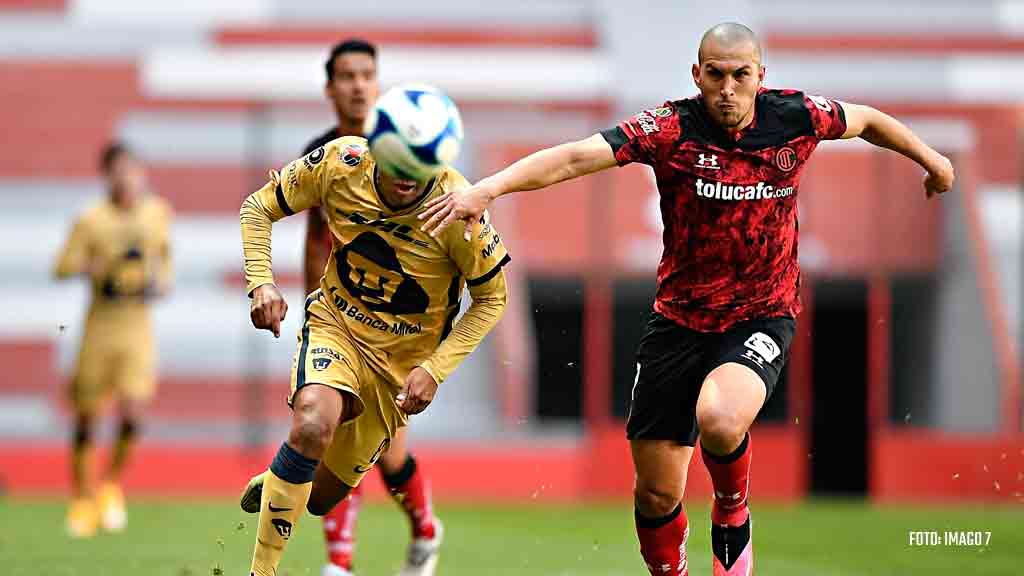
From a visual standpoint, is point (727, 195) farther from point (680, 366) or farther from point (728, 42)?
point (680, 366)

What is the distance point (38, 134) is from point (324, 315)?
13498 millimetres

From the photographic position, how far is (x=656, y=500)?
22.0 feet

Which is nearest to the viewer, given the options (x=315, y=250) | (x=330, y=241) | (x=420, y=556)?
(x=330, y=241)

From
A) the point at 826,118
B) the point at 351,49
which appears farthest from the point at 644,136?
the point at 351,49

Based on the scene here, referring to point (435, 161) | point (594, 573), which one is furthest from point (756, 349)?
point (594, 573)

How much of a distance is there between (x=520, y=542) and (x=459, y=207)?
6.04 m

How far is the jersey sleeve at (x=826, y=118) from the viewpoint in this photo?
21.5 feet

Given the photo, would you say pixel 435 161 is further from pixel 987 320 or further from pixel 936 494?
pixel 987 320

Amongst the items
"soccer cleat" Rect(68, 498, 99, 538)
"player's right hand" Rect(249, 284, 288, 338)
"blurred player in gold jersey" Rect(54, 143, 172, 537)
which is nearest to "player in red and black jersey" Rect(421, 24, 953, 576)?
"player's right hand" Rect(249, 284, 288, 338)

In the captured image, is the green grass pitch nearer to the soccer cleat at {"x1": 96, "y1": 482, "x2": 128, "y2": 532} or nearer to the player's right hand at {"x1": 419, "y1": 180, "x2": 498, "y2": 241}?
the soccer cleat at {"x1": 96, "y1": 482, "x2": 128, "y2": 532}

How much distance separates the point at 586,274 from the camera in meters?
16.2

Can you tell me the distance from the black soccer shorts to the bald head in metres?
1.11

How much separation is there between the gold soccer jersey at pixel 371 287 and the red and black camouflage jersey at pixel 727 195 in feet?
2.39

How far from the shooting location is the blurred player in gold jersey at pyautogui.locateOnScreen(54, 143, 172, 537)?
12.5m
